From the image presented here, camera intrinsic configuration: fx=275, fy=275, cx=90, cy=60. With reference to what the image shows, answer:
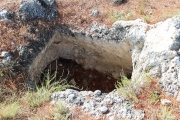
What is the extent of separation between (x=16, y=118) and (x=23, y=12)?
292 cm

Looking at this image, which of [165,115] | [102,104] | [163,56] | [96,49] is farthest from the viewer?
[96,49]

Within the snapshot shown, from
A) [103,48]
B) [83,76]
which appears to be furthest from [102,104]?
[83,76]

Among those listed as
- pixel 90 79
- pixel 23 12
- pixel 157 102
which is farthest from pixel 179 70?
pixel 23 12

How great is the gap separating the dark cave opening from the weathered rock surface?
2.60 meters

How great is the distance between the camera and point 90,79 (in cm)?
752

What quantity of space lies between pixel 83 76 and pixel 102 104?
3076 millimetres

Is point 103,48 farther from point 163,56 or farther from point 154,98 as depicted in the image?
point 154,98

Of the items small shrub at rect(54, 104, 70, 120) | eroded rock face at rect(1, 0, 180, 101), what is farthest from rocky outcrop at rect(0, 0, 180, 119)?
small shrub at rect(54, 104, 70, 120)

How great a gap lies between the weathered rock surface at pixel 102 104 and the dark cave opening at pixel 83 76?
2.60 m

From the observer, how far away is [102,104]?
4535mm

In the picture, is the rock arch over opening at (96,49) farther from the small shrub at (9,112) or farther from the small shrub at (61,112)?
the small shrub at (61,112)

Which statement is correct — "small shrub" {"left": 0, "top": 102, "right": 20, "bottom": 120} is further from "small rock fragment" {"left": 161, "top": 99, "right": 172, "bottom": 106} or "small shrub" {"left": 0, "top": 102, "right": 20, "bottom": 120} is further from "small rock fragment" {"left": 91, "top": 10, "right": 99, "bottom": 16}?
"small rock fragment" {"left": 91, "top": 10, "right": 99, "bottom": 16}

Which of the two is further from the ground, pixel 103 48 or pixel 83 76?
pixel 103 48

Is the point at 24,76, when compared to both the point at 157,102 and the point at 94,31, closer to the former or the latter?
the point at 94,31
